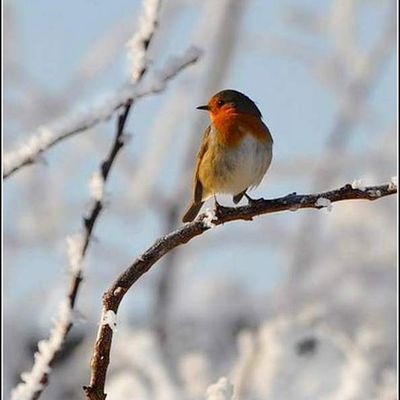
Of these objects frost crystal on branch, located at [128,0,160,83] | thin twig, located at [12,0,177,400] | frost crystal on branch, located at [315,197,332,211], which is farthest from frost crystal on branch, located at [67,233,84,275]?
frost crystal on branch, located at [315,197,332,211]

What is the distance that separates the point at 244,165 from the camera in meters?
0.80

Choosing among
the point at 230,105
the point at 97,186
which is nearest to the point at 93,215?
the point at 97,186

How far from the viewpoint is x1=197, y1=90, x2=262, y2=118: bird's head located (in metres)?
0.74

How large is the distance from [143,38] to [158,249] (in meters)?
0.20

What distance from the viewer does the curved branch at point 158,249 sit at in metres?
0.49

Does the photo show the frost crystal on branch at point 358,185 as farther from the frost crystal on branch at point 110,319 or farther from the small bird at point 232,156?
the small bird at point 232,156

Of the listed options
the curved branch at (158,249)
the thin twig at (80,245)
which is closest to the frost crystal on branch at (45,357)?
the thin twig at (80,245)

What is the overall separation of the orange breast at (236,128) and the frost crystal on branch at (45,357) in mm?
210

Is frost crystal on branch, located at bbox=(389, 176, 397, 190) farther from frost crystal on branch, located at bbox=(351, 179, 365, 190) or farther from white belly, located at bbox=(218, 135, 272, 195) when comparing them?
white belly, located at bbox=(218, 135, 272, 195)

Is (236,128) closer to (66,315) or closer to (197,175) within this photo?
(197,175)

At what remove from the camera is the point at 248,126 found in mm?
818

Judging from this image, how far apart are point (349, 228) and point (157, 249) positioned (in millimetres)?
3179

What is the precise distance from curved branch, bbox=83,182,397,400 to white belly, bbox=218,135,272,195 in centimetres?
26

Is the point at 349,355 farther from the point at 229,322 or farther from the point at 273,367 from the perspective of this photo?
the point at 229,322
